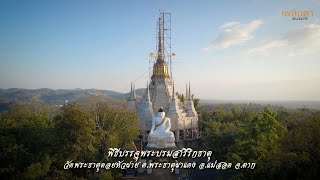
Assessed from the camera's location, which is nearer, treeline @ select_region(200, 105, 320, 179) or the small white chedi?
treeline @ select_region(200, 105, 320, 179)

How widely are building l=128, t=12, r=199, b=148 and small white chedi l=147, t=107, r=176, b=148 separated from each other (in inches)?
127

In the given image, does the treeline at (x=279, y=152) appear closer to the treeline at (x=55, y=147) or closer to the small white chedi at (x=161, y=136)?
the small white chedi at (x=161, y=136)

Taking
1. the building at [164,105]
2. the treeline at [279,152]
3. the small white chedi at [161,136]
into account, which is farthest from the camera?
the building at [164,105]

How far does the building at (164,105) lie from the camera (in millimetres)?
32081

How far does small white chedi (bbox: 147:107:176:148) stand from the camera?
28.1m

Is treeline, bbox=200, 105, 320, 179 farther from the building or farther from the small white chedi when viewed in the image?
the building

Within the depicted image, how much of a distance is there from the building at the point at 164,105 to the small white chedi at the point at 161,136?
3.24 metres

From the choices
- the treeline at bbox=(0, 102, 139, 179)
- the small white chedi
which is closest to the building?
the small white chedi

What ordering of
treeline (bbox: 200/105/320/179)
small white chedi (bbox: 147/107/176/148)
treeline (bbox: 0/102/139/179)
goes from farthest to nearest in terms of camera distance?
small white chedi (bbox: 147/107/176/148) → treeline (bbox: 0/102/139/179) → treeline (bbox: 200/105/320/179)

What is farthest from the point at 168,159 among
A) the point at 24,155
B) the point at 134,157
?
the point at 24,155

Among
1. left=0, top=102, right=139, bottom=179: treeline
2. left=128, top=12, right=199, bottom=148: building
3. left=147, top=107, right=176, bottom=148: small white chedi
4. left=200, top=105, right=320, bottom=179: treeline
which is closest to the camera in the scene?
left=200, top=105, right=320, bottom=179: treeline

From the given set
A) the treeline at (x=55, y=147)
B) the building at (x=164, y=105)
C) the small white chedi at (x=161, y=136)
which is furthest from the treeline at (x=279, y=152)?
the building at (x=164, y=105)

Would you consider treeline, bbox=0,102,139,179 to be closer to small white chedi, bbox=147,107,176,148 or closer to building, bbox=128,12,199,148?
small white chedi, bbox=147,107,176,148

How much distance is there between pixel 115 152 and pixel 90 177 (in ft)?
10.2
